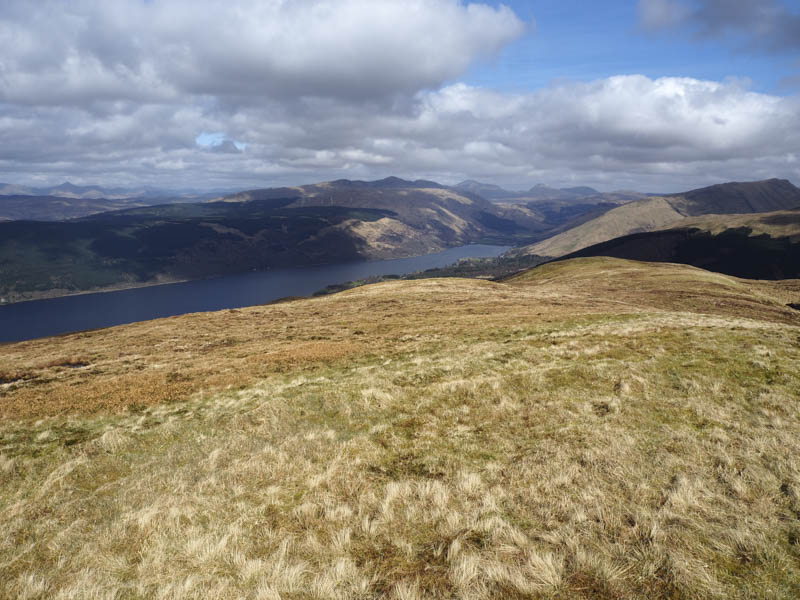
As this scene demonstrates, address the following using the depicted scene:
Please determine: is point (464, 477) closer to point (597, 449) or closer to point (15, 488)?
point (597, 449)

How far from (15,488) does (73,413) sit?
7.38 meters

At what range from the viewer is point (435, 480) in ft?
33.0

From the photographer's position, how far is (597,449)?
10828 millimetres

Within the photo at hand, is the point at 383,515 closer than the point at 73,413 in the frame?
Yes

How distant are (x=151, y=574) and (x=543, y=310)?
4036 cm

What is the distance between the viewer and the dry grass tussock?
6793 millimetres

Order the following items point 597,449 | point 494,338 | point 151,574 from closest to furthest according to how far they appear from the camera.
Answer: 1. point 151,574
2. point 597,449
3. point 494,338

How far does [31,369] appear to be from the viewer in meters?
28.4

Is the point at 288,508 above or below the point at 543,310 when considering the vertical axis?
above

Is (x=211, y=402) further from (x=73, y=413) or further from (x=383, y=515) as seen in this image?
(x=383, y=515)

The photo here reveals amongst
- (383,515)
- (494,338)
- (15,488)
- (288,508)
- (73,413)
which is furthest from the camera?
(494,338)

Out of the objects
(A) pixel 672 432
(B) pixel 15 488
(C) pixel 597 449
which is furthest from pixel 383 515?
(B) pixel 15 488

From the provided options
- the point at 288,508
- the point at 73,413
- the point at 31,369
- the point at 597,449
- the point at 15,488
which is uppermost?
the point at 597,449

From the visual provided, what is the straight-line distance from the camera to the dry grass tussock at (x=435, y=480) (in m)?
6.79
